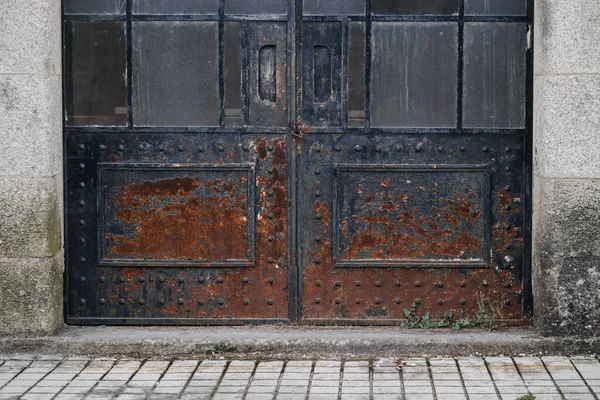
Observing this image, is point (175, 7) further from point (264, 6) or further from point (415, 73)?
point (415, 73)

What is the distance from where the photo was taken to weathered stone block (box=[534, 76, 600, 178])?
6957 mm

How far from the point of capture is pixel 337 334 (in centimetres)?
725

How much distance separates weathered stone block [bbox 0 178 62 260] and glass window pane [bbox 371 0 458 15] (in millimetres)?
2320

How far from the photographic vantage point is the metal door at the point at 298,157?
732 centimetres

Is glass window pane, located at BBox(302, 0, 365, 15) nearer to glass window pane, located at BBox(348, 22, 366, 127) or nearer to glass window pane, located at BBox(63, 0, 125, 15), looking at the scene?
glass window pane, located at BBox(348, 22, 366, 127)

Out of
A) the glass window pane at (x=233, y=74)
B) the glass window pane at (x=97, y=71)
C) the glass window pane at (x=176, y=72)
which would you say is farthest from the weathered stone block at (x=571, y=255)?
the glass window pane at (x=97, y=71)

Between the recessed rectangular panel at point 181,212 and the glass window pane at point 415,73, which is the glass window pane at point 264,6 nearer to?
the glass window pane at point 415,73

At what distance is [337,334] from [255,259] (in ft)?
2.32

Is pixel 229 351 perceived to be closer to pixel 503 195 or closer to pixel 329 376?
pixel 329 376

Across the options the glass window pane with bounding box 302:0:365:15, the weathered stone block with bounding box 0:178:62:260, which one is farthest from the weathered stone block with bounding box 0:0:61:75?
the glass window pane with bounding box 302:0:365:15

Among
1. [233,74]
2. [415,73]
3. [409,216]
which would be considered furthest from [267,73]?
[409,216]

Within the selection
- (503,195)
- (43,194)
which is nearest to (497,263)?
(503,195)

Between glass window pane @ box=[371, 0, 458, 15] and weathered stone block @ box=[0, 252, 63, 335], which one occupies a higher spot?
glass window pane @ box=[371, 0, 458, 15]

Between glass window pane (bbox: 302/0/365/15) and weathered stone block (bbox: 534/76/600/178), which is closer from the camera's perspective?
weathered stone block (bbox: 534/76/600/178)
